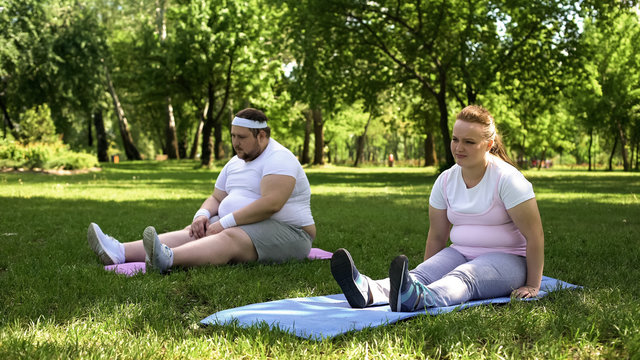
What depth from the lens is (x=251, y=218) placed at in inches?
205

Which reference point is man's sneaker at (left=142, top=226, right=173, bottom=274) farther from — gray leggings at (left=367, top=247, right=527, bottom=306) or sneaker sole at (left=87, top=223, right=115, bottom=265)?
gray leggings at (left=367, top=247, right=527, bottom=306)

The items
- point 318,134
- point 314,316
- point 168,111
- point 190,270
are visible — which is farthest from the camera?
point 168,111

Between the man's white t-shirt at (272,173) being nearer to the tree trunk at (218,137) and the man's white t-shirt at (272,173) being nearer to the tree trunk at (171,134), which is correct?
the tree trunk at (218,137)

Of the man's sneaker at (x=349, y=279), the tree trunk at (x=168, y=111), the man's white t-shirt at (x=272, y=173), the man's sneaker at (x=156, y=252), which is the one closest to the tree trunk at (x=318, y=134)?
the tree trunk at (x=168, y=111)

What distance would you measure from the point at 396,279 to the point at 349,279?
35cm

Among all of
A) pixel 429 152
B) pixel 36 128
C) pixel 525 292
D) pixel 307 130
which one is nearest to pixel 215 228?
pixel 525 292

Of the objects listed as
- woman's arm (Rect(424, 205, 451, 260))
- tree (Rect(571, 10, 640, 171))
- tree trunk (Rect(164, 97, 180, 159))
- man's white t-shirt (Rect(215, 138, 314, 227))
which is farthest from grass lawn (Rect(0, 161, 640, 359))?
tree (Rect(571, 10, 640, 171))

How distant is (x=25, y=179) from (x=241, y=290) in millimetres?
15989

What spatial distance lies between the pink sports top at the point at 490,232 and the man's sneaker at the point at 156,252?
238 cm

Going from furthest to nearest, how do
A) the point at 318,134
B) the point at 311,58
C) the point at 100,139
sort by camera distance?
the point at 100,139 < the point at 318,134 < the point at 311,58

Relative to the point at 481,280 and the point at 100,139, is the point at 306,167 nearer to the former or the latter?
the point at 100,139

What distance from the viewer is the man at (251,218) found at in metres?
5.17

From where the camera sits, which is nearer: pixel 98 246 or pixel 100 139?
pixel 98 246

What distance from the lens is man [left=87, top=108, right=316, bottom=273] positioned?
517 cm
